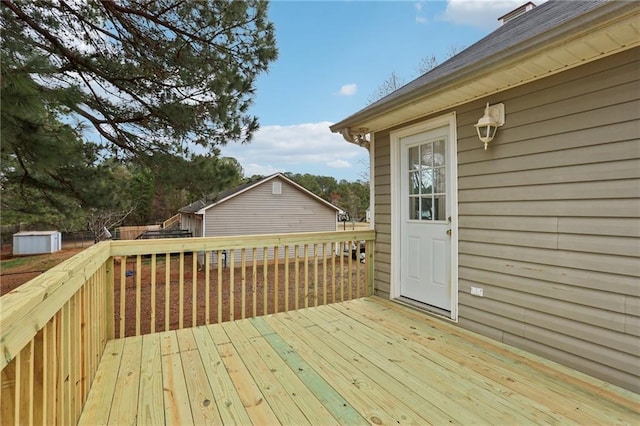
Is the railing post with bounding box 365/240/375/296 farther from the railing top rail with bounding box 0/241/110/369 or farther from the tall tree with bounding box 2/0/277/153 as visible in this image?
the railing top rail with bounding box 0/241/110/369

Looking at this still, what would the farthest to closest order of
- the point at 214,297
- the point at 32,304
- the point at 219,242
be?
the point at 214,297 < the point at 219,242 < the point at 32,304

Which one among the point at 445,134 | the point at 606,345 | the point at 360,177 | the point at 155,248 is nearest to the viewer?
the point at 606,345

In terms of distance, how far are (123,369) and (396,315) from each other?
2412 mm

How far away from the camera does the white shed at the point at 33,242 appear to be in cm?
1656

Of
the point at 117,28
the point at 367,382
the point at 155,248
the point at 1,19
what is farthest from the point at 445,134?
the point at 1,19

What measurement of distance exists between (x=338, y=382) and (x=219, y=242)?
5.72 feet

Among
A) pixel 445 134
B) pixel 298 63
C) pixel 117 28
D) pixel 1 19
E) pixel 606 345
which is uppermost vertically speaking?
pixel 298 63

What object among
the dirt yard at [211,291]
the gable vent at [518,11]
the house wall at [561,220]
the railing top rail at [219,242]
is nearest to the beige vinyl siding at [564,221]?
the house wall at [561,220]

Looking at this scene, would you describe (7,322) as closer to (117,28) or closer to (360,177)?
(117,28)

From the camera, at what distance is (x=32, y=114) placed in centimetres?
255

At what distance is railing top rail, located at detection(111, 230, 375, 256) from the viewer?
107 inches

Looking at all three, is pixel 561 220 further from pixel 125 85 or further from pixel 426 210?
pixel 125 85

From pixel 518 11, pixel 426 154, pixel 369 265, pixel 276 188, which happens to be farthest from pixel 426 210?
pixel 276 188

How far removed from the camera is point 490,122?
251cm
